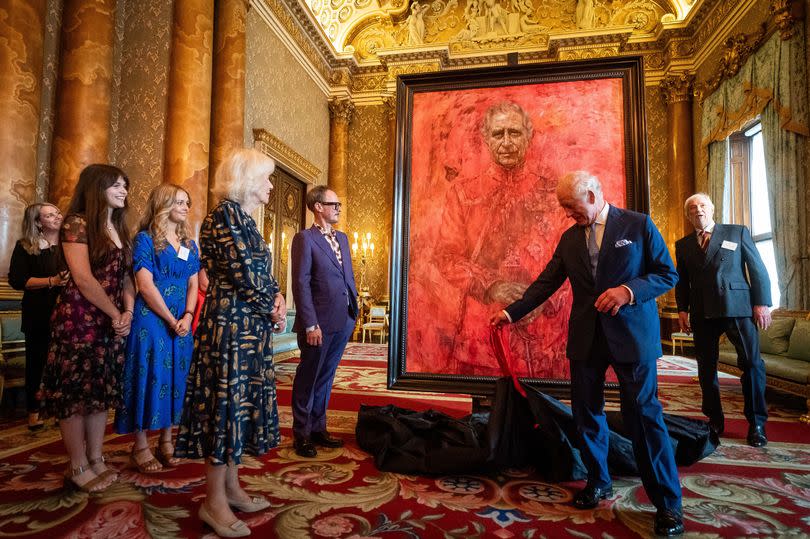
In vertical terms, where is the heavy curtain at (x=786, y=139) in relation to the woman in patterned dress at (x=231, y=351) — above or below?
above

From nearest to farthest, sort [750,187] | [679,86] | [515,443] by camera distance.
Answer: [515,443]
[750,187]
[679,86]

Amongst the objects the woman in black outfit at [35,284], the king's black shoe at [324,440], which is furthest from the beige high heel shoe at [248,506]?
the woman in black outfit at [35,284]

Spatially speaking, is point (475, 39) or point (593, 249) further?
point (475, 39)

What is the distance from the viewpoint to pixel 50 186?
Result: 16.4 ft

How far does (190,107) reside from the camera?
19.5 ft

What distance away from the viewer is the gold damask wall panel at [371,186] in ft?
36.9

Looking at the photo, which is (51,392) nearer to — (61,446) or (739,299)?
(61,446)

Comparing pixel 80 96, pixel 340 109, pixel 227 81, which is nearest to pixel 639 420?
pixel 80 96

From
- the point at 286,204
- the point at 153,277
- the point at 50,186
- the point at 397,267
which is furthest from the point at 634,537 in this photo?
the point at 286,204

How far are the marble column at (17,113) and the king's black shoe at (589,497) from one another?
4965 millimetres

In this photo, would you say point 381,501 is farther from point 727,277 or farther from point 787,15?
point 787,15

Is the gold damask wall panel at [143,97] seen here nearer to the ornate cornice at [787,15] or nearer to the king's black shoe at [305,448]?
the king's black shoe at [305,448]

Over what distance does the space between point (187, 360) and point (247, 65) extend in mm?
6433

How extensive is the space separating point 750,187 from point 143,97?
978 cm
